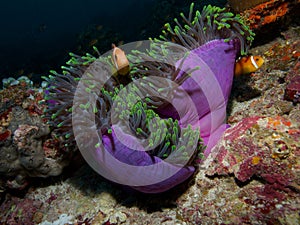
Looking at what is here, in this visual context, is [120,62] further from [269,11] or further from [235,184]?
[269,11]

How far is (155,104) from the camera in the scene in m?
2.07

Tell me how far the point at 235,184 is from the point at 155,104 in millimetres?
855

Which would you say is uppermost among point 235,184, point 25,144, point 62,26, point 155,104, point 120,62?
point 120,62

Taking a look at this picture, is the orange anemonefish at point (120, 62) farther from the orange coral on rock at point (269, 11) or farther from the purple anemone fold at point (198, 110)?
the orange coral on rock at point (269, 11)

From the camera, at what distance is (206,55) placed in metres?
2.21

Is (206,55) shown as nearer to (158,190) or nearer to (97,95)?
(97,95)

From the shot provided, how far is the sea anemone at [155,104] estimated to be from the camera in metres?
1.94

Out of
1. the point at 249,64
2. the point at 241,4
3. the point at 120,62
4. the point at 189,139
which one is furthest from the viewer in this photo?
the point at 241,4

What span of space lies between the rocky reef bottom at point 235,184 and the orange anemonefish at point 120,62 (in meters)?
1.03

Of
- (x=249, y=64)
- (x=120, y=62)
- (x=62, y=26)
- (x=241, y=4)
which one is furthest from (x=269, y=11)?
(x=62, y=26)

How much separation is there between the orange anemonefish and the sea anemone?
2.5 inches

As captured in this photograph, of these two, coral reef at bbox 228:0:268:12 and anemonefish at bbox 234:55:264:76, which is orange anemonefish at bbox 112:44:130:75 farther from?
coral reef at bbox 228:0:268:12

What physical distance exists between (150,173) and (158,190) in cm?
22

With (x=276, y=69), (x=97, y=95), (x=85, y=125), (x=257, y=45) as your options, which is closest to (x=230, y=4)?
(x=257, y=45)
